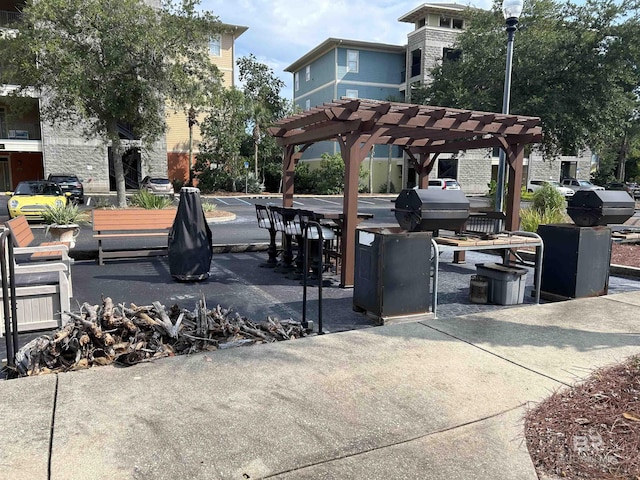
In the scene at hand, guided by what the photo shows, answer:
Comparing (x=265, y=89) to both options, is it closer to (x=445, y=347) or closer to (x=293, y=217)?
(x=293, y=217)

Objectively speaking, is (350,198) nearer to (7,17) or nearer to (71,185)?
(71,185)

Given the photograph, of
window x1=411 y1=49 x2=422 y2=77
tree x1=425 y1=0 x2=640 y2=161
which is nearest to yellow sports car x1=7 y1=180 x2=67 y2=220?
tree x1=425 y1=0 x2=640 y2=161

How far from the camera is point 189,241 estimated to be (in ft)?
24.5

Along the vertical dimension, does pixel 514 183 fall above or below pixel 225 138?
below

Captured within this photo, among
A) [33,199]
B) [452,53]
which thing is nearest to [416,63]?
[452,53]

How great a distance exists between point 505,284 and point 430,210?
5.83 feet

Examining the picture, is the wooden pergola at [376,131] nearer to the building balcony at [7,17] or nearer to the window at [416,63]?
the building balcony at [7,17]

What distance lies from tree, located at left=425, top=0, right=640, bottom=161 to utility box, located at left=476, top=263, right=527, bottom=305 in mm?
13448

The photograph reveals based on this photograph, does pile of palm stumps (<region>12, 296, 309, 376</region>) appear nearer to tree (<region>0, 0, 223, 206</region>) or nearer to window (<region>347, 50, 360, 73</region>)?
tree (<region>0, 0, 223, 206</region>)

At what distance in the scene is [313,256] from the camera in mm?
8531

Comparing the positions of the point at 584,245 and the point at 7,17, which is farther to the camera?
the point at 7,17

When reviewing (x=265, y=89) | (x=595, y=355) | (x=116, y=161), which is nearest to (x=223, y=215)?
(x=116, y=161)

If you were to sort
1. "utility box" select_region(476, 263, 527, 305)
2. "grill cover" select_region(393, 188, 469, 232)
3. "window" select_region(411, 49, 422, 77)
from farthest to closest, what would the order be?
"window" select_region(411, 49, 422, 77) < "utility box" select_region(476, 263, 527, 305) < "grill cover" select_region(393, 188, 469, 232)

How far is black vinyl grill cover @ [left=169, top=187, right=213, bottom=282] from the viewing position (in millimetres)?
7387
